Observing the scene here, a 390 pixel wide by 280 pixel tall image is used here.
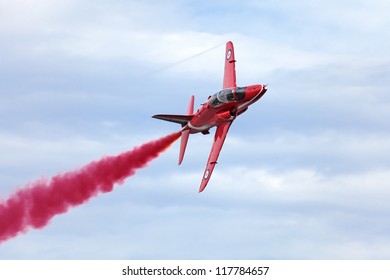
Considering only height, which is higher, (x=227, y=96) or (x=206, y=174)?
(x=227, y=96)

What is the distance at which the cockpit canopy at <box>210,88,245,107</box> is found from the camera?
325 ft

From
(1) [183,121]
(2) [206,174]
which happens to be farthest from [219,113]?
(2) [206,174]

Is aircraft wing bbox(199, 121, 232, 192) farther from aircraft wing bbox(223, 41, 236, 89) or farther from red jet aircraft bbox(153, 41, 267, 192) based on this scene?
aircraft wing bbox(223, 41, 236, 89)

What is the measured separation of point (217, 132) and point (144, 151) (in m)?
7.33

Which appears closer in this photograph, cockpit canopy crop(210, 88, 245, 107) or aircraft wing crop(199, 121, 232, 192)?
cockpit canopy crop(210, 88, 245, 107)

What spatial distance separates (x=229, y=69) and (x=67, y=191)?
2068 cm

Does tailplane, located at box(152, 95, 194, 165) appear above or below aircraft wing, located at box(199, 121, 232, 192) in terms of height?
above

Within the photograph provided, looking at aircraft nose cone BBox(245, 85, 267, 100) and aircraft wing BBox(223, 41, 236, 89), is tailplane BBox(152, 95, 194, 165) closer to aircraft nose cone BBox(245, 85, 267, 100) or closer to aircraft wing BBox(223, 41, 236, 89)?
aircraft wing BBox(223, 41, 236, 89)

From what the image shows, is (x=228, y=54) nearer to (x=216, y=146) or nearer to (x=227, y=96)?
(x=227, y=96)

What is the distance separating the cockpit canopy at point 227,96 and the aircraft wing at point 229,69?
4.03 m

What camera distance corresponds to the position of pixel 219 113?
333 ft

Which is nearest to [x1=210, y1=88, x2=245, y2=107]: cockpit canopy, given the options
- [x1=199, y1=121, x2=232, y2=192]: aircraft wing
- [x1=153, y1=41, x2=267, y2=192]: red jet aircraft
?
[x1=153, y1=41, x2=267, y2=192]: red jet aircraft

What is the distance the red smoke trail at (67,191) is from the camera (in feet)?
319

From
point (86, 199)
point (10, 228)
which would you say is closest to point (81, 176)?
point (86, 199)
